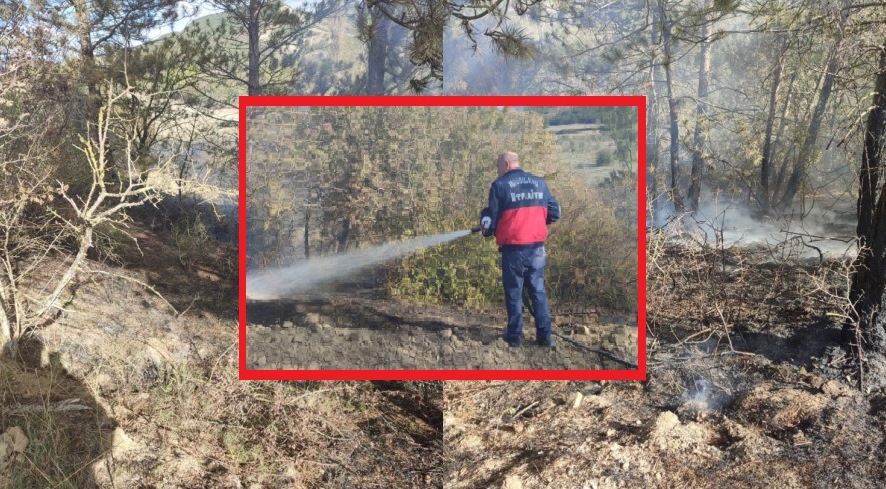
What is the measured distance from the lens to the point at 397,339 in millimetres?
4277

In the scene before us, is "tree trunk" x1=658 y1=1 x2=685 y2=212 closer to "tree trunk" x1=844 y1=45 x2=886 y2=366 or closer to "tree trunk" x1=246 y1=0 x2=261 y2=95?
"tree trunk" x1=844 y1=45 x2=886 y2=366

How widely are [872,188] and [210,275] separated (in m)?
3.97

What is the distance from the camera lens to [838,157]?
Result: 416 cm

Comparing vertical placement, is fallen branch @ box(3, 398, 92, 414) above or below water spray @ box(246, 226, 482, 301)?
below

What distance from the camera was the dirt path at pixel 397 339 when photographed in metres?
4.19

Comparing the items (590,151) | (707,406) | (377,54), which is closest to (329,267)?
(377,54)

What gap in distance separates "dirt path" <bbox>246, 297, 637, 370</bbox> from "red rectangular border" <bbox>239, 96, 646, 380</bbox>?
47mm

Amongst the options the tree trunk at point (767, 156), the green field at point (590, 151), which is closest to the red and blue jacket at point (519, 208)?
the green field at point (590, 151)

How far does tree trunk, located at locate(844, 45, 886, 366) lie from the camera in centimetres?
380

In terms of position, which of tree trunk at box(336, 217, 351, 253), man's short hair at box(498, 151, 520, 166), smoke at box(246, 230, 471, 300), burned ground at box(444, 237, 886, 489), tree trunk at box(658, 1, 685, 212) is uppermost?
tree trunk at box(658, 1, 685, 212)

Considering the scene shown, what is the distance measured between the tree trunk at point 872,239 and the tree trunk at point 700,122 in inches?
34.6

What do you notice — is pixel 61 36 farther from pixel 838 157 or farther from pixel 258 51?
pixel 838 157

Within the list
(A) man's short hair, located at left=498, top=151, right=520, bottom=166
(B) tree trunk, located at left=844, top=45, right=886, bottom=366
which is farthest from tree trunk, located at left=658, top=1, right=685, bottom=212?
(A) man's short hair, located at left=498, top=151, right=520, bottom=166

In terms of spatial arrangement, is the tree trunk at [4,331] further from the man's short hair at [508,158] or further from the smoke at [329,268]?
the man's short hair at [508,158]
